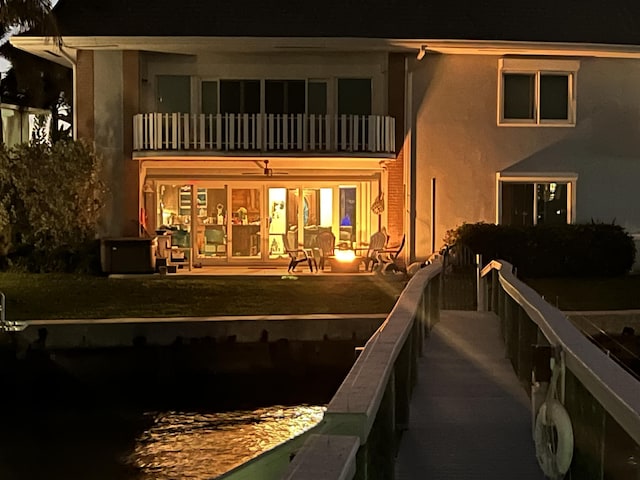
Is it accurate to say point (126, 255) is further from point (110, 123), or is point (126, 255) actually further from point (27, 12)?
point (27, 12)

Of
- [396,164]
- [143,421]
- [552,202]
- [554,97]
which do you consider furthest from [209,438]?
[554,97]

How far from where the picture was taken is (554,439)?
5.29 m

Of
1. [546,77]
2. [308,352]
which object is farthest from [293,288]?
[546,77]

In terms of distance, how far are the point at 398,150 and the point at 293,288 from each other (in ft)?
18.4

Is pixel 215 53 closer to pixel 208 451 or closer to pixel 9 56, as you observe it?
pixel 9 56

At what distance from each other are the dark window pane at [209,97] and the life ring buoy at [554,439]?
1779cm

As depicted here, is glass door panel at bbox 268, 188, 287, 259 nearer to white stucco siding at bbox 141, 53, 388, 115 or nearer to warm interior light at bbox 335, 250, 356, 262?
warm interior light at bbox 335, 250, 356, 262

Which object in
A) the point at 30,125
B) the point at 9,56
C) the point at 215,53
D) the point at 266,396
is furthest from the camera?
the point at 30,125

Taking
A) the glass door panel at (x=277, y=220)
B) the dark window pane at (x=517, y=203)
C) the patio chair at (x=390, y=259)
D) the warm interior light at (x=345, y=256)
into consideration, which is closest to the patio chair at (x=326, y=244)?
the warm interior light at (x=345, y=256)

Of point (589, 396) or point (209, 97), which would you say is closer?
point (589, 396)

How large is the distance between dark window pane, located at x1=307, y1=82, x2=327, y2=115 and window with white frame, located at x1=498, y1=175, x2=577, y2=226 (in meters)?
4.99

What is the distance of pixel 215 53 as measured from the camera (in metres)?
22.6

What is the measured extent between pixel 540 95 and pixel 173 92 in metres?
9.43

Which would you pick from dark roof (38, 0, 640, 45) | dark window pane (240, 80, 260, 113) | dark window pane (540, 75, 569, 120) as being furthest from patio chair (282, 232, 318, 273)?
dark window pane (540, 75, 569, 120)
